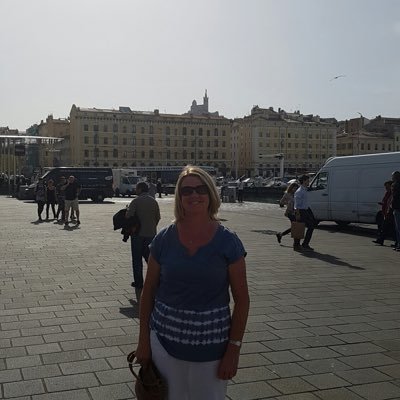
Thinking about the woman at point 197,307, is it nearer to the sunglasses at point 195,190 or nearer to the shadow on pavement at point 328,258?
the sunglasses at point 195,190

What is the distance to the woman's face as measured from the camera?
9.12 ft

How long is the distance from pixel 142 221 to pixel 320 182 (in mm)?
12046

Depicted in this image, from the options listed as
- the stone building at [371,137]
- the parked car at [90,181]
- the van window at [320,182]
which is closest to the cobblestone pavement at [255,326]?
the van window at [320,182]

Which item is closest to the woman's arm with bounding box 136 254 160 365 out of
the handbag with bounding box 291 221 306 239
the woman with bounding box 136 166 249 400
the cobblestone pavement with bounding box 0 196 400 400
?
the woman with bounding box 136 166 249 400

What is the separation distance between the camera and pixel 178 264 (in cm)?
270

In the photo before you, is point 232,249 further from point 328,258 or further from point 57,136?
point 57,136

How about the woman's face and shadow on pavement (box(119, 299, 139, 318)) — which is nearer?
the woman's face

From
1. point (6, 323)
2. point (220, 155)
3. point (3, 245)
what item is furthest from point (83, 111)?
point (6, 323)

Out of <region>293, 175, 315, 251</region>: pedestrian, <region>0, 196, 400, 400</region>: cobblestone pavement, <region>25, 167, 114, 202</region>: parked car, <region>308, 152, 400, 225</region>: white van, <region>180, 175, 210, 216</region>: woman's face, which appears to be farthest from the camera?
<region>25, 167, 114, 202</region>: parked car

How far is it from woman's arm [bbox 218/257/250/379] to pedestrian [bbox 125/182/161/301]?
4965mm

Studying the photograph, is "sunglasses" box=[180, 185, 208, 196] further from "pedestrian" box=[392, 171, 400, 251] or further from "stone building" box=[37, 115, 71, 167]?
"stone building" box=[37, 115, 71, 167]

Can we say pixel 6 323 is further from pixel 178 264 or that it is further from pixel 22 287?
pixel 178 264

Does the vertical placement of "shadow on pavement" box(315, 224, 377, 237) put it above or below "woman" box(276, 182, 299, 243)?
below

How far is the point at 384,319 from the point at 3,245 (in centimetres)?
968
